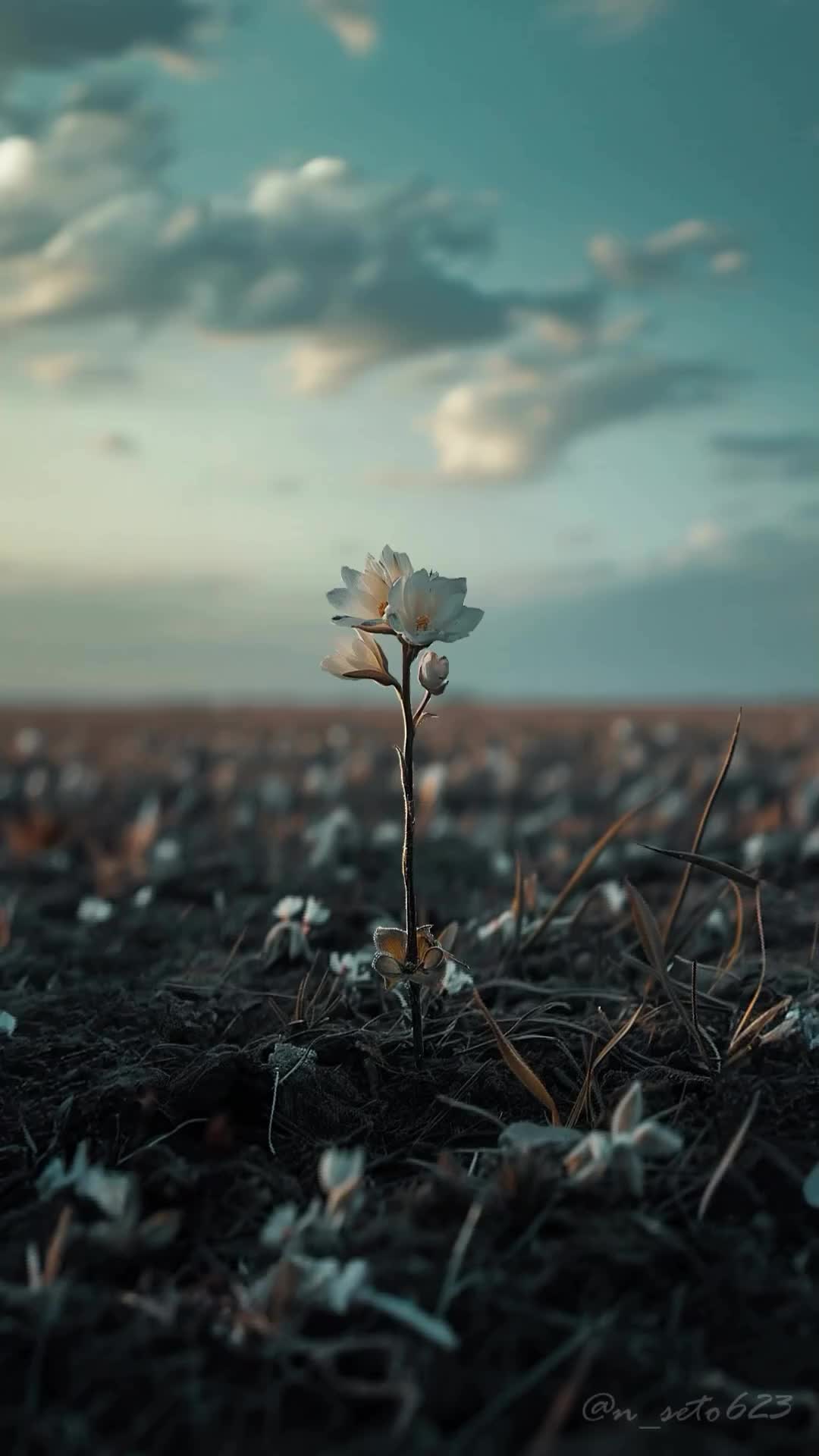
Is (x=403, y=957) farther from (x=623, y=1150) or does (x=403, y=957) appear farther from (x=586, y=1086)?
(x=623, y=1150)

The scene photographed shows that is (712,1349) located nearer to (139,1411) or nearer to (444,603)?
(139,1411)

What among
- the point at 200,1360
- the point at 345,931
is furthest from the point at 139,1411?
the point at 345,931

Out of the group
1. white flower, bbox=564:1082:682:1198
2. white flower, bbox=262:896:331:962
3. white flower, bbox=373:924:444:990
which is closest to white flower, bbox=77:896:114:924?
white flower, bbox=262:896:331:962

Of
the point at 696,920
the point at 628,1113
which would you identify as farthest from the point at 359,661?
the point at 696,920

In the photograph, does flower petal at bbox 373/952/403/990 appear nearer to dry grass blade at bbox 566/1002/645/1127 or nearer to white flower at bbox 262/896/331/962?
dry grass blade at bbox 566/1002/645/1127

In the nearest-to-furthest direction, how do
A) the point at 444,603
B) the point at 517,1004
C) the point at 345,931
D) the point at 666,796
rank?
the point at 444,603
the point at 517,1004
the point at 345,931
the point at 666,796

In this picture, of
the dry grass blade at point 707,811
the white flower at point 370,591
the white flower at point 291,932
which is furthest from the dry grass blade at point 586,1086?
the white flower at point 291,932

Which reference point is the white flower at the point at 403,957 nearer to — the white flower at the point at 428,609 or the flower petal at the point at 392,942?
the flower petal at the point at 392,942
